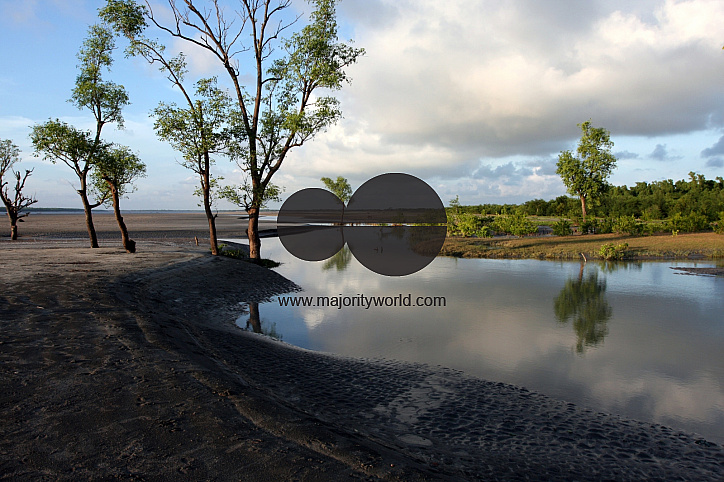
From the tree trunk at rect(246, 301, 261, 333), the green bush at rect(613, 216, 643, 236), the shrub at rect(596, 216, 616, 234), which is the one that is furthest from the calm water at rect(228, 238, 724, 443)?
the shrub at rect(596, 216, 616, 234)

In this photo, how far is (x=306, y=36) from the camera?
72.7ft

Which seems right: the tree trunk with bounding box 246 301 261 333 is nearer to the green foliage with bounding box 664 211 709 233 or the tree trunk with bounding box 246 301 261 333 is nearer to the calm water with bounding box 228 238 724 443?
the calm water with bounding box 228 238 724 443

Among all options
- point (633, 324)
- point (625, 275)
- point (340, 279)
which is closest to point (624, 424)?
point (633, 324)

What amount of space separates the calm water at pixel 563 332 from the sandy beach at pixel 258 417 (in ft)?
3.59

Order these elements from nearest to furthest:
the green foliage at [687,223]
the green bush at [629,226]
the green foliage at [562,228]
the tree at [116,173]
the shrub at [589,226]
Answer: the tree at [116,173] → the green foliage at [687,223] → the green bush at [629,226] → the green foliage at [562,228] → the shrub at [589,226]

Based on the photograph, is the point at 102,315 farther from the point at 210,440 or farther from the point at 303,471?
the point at 303,471

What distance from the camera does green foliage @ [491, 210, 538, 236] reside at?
41.3m

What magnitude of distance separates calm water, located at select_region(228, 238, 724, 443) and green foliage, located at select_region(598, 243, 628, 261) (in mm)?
6276

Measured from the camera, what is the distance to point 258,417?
5078 mm

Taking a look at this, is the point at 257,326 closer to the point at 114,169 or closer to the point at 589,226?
the point at 114,169

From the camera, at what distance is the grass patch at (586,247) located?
29.0 metres

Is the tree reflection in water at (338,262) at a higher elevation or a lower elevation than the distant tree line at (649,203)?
lower

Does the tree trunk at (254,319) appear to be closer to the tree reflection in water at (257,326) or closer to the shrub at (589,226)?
the tree reflection in water at (257,326)

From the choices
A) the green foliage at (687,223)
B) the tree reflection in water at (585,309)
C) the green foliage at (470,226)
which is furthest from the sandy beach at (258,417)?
the green foliage at (687,223)
